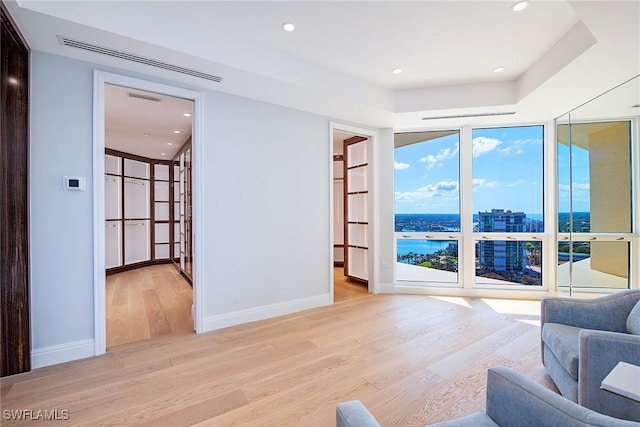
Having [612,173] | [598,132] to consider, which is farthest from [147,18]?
[612,173]

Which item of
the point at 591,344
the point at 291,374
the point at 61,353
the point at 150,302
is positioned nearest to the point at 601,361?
the point at 591,344

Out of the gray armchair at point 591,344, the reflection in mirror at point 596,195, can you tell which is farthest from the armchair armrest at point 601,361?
the reflection in mirror at point 596,195

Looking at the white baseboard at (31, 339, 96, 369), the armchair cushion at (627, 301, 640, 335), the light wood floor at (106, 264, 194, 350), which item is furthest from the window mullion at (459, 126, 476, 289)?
the white baseboard at (31, 339, 96, 369)

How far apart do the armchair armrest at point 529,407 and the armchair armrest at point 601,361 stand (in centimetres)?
84

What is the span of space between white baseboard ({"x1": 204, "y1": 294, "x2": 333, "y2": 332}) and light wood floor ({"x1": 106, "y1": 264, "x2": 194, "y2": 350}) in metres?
0.28

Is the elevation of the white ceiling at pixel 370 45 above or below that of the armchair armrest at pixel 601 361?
above

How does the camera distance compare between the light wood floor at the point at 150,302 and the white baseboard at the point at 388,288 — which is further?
the white baseboard at the point at 388,288

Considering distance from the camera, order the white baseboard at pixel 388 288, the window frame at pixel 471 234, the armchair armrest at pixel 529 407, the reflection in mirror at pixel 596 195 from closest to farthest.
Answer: the armchair armrest at pixel 529 407, the reflection in mirror at pixel 596 195, the window frame at pixel 471 234, the white baseboard at pixel 388 288

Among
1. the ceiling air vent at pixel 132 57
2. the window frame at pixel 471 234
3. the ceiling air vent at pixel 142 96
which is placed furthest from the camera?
the window frame at pixel 471 234

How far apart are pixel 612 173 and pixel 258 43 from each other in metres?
4.74

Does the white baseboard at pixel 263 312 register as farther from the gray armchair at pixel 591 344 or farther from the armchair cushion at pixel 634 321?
the armchair cushion at pixel 634 321

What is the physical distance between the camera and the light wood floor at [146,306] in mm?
3178

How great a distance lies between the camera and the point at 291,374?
2.34 metres

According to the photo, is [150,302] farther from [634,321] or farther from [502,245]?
[502,245]
